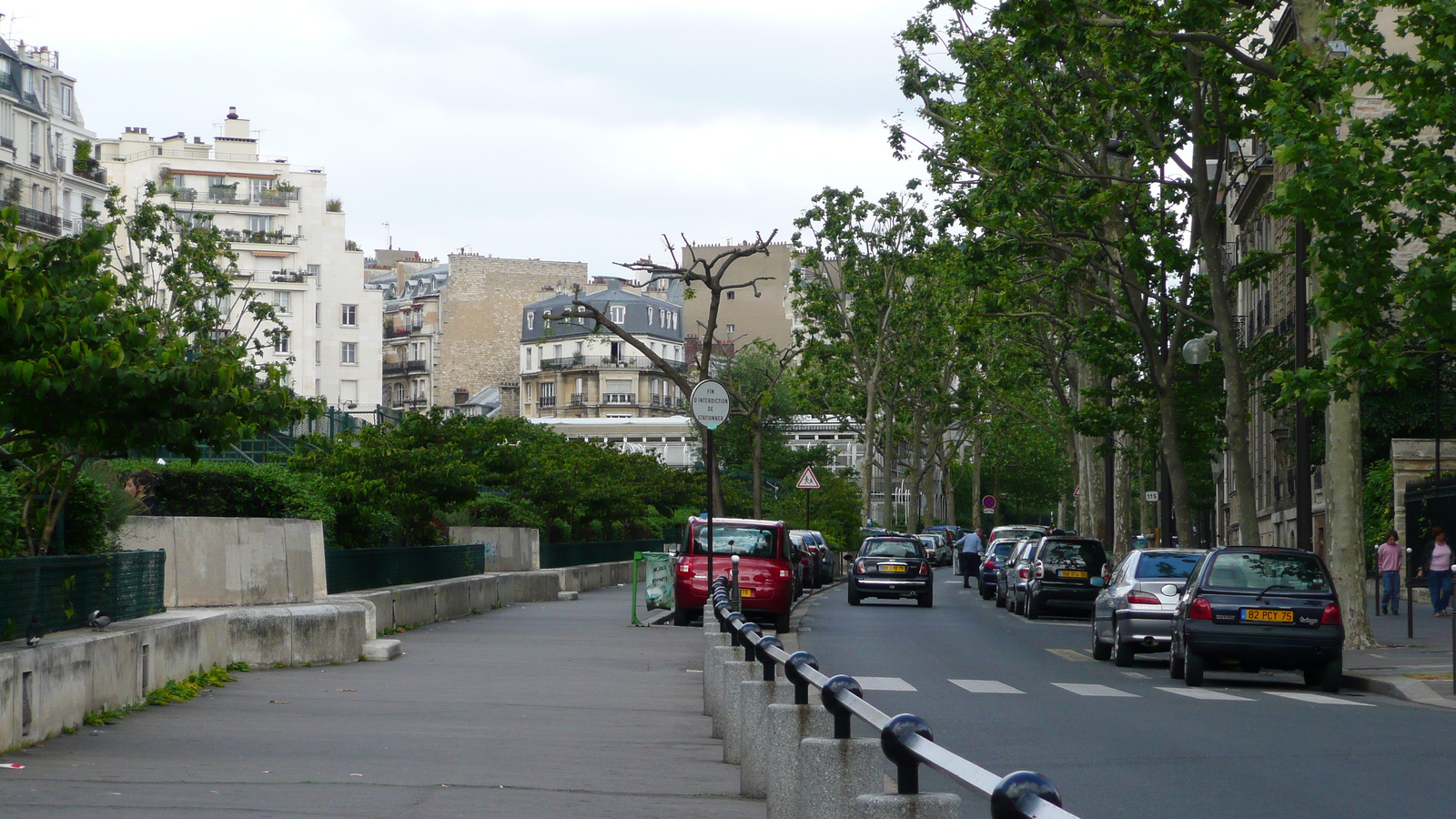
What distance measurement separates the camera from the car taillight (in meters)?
18.8

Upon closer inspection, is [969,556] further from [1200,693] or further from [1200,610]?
[1200,693]

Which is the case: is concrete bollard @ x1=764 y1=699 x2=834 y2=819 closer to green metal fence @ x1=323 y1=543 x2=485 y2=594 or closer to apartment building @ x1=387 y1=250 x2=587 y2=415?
green metal fence @ x1=323 y1=543 x2=485 y2=594

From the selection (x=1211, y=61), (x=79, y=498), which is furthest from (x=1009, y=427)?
(x=79, y=498)

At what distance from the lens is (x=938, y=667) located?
70.6ft

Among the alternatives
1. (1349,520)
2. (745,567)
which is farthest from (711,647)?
(745,567)

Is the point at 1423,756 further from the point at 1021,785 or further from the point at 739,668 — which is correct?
the point at 1021,785

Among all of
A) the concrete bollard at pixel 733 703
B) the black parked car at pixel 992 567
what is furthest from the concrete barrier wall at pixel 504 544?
the concrete bollard at pixel 733 703

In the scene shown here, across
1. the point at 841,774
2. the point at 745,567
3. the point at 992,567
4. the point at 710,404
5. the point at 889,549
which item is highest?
the point at 710,404

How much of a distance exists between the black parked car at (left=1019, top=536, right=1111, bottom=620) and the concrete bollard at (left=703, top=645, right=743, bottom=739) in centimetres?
2176

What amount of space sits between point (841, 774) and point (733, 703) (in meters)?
5.11

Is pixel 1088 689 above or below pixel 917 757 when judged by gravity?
below

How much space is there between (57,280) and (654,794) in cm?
506

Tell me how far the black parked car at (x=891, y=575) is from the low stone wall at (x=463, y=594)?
6.38m

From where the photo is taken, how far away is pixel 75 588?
13031 millimetres
